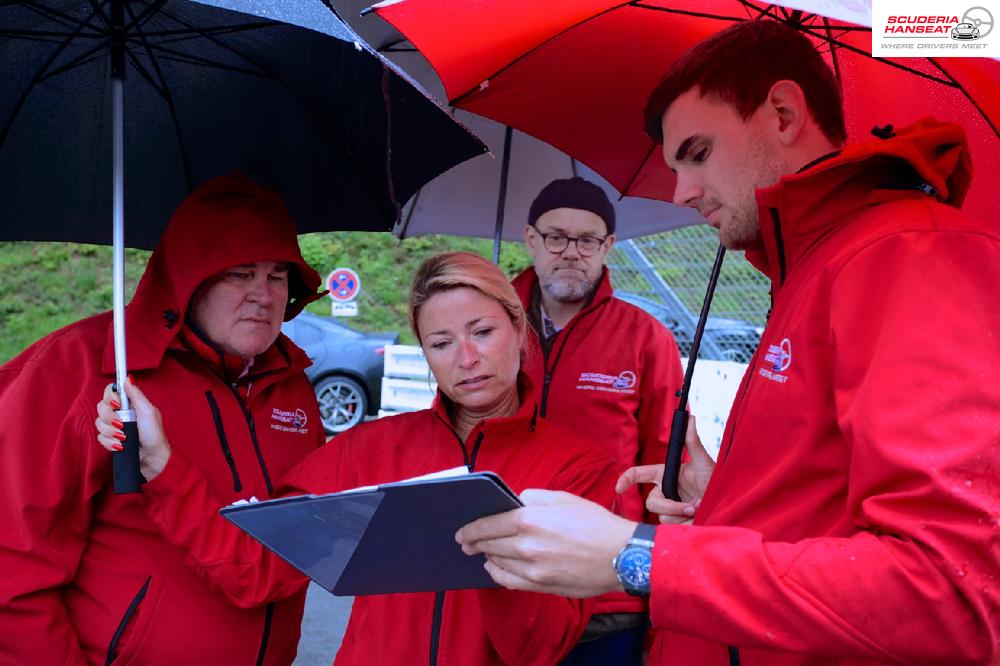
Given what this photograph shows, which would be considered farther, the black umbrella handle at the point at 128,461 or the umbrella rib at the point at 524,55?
the umbrella rib at the point at 524,55

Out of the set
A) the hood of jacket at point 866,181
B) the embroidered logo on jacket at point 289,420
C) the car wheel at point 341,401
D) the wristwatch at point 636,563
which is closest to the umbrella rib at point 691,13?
the hood of jacket at point 866,181

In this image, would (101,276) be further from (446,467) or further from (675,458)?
(675,458)

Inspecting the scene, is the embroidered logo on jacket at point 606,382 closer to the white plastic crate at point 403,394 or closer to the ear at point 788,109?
the ear at point 788,109

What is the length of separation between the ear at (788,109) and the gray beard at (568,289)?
1940mm

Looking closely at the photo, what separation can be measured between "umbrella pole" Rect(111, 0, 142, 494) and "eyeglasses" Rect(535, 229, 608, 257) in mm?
1873

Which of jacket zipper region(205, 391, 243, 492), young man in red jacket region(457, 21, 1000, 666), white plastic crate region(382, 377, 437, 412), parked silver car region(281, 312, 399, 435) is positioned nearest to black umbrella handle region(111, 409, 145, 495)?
jacket zipper region(205, 391, 243, 492)

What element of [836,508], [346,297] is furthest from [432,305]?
[346,297]

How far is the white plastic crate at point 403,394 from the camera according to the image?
11846 millimetres

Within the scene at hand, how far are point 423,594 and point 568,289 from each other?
178 cm

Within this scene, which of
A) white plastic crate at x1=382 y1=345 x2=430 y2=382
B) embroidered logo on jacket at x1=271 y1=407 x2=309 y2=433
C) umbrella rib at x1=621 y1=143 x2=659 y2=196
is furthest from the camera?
white plastic crate at x1=382 y1=345 x2=430 y2=382

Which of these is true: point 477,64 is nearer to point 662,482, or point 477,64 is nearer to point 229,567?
point 662,482

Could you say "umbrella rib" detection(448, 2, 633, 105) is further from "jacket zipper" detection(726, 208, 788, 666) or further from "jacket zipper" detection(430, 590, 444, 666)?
"jacket zipper" detection(430, 590, 444, 666)

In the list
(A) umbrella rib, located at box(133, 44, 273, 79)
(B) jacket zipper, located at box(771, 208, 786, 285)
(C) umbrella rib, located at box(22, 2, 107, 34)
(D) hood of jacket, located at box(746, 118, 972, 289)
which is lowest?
(B) jacket zipper, located at box(771, 208, 786, 285)

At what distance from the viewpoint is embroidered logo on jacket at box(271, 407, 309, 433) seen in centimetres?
276
